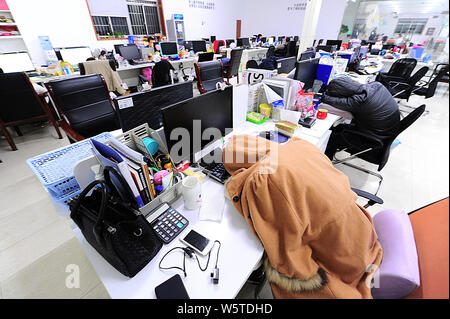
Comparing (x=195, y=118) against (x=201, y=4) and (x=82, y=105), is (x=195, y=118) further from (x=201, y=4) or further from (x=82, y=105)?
(x=201, y=4)

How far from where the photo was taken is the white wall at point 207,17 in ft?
24.7

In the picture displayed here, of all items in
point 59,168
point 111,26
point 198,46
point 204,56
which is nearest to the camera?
point 59,168

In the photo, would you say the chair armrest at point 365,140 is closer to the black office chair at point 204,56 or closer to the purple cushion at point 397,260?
the purple cushion at point 397,260

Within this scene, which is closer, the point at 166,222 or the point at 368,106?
the point at 166,222

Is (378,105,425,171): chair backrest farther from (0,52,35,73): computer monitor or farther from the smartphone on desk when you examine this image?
(0,52,35,73): computer monitor

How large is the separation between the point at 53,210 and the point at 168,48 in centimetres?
444

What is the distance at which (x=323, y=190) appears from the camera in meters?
0.78

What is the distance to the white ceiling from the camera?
0.54m

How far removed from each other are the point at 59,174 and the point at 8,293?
997 mm

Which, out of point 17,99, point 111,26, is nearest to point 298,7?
point 111,26

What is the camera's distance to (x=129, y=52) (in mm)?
4586

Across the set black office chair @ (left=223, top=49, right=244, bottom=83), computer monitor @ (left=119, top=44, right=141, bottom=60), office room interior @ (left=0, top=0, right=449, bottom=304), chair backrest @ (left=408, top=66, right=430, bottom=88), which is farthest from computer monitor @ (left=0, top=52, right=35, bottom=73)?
chair backrest @ (left=408, top=66, right=430, bottom=88)

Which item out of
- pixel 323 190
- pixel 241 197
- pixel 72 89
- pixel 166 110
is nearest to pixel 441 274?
pixel 323 190

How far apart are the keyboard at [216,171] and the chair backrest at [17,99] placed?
297 cm
